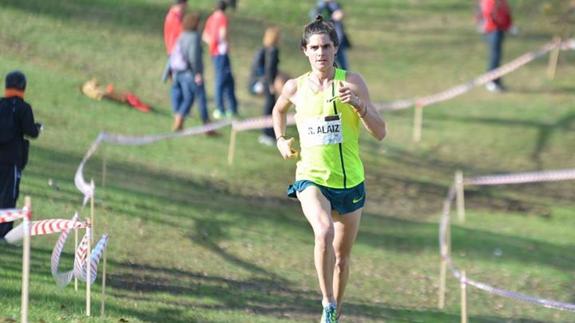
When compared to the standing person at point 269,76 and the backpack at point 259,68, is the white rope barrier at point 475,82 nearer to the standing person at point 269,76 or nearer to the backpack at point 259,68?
the backpack at point 259,68

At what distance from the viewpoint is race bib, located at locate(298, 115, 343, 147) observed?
919 cm

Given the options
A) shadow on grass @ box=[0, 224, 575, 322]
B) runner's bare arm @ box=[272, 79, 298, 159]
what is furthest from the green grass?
runner's bare arm @ box=[272, 79, 298, 159]

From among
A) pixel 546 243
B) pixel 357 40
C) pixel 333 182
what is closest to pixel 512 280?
pixel 546 243

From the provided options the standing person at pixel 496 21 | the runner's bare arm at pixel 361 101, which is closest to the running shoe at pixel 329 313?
the runner's bare arm at pixel 361 101

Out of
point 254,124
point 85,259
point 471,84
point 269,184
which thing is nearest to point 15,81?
point 85,259

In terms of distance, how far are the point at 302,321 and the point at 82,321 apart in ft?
7.57

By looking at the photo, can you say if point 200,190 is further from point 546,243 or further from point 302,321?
point 302,321

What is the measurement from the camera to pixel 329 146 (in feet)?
30.4

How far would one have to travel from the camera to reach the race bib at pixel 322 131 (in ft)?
30.1

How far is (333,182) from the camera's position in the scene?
9.34 m

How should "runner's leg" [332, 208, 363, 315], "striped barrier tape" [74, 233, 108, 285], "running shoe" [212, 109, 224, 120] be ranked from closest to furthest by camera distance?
"runner's leg" [332, 208, 363, 315] → "striped barrier tape" [74, 233, 108, 285] → "running shoe" [212, 109, 224, 120]

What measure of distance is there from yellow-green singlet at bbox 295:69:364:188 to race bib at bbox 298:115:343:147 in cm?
1

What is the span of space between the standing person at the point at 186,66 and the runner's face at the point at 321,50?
11051 millimetres

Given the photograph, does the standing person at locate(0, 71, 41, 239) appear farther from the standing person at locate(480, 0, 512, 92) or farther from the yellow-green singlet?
the standing person at locate(480, 0, 512, 92)
